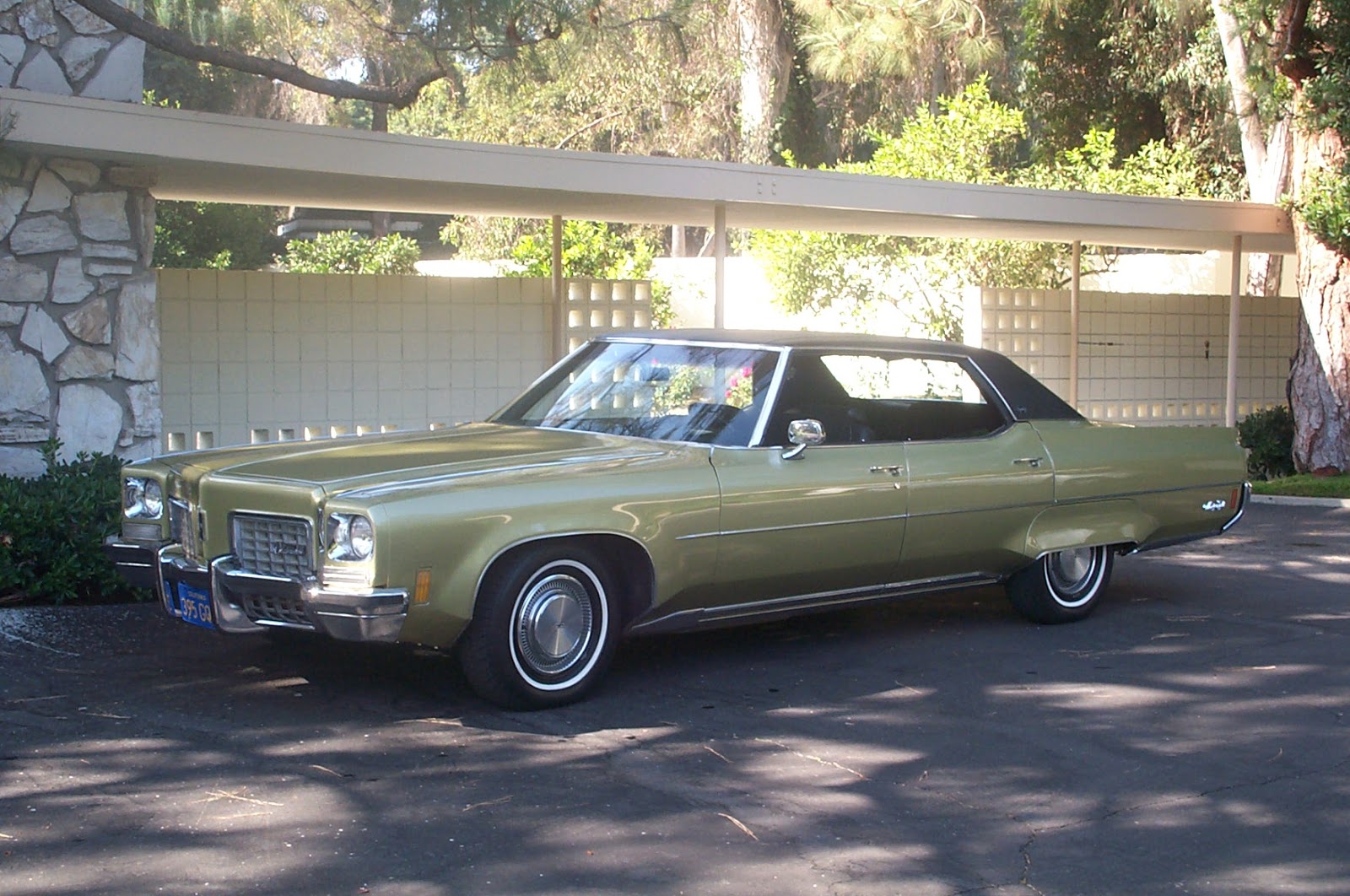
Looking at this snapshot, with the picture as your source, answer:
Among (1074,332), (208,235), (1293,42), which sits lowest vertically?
(1074,332)

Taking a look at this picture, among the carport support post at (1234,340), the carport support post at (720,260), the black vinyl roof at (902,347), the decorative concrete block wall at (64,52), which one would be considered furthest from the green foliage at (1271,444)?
the decorative concrete block wall at (64,52)

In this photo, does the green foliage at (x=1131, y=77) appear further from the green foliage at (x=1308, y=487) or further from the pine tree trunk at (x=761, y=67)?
the green foliage at (x=1308, y=487)

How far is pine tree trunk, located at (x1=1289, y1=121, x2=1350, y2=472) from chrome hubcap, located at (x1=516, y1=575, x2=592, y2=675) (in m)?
11.7

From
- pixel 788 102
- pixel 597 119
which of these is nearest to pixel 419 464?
pixel 788 102

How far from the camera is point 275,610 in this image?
6051 millimetres

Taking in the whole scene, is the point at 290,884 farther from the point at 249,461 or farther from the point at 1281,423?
the point at 1281,423

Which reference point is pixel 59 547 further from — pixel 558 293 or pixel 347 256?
pixel 347 256

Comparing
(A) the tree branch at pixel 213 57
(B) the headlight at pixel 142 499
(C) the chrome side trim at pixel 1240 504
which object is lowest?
(C) the chrome side trim at pixel 1240 504


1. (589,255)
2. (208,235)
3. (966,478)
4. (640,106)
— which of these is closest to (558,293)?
(966,478)

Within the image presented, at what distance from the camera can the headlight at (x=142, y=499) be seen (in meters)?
6.79

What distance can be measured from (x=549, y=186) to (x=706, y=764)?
6490 mm

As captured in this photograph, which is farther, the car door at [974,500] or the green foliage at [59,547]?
the green foliage at [59,547]

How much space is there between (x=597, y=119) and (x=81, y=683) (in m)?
28.0

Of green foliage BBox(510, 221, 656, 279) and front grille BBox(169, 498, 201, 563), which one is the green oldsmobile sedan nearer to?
front grille BBox(169, 498, 201, 563)
